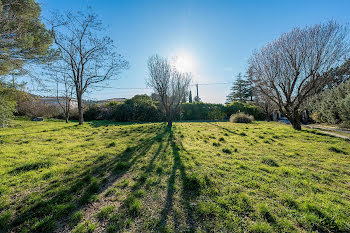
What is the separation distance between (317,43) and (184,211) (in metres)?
12.5

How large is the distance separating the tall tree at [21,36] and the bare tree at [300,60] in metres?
13.9

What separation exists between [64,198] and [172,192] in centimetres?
206

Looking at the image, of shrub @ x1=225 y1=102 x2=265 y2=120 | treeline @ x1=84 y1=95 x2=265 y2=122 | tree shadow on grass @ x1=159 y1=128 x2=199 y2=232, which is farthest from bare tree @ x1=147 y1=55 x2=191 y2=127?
shrub @ x1=225 y1=102 x2=265 y2=120

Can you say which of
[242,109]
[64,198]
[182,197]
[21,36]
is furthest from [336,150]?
[242,109]

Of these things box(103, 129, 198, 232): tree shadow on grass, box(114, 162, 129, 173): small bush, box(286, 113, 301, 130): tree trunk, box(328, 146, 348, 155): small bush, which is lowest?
box(103, 129, 198, 232): tree shadow on grass

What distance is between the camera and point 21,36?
18.4 feet

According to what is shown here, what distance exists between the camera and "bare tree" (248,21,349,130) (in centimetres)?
811

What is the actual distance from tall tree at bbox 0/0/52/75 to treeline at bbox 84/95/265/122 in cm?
1024

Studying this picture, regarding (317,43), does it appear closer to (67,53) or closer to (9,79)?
(67,53)

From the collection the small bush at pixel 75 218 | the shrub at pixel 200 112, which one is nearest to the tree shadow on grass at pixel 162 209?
the small bush at pixel 75 218

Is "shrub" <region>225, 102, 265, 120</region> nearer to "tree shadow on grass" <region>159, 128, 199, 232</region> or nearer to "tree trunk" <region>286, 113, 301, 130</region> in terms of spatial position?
→ "tree trunk" <region>286, 113, 301, 130</region>

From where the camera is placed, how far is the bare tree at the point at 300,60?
811cm

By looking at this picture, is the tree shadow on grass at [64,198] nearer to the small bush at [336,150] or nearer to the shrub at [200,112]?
the small bush at [336,150]

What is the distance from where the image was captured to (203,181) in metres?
2.93
